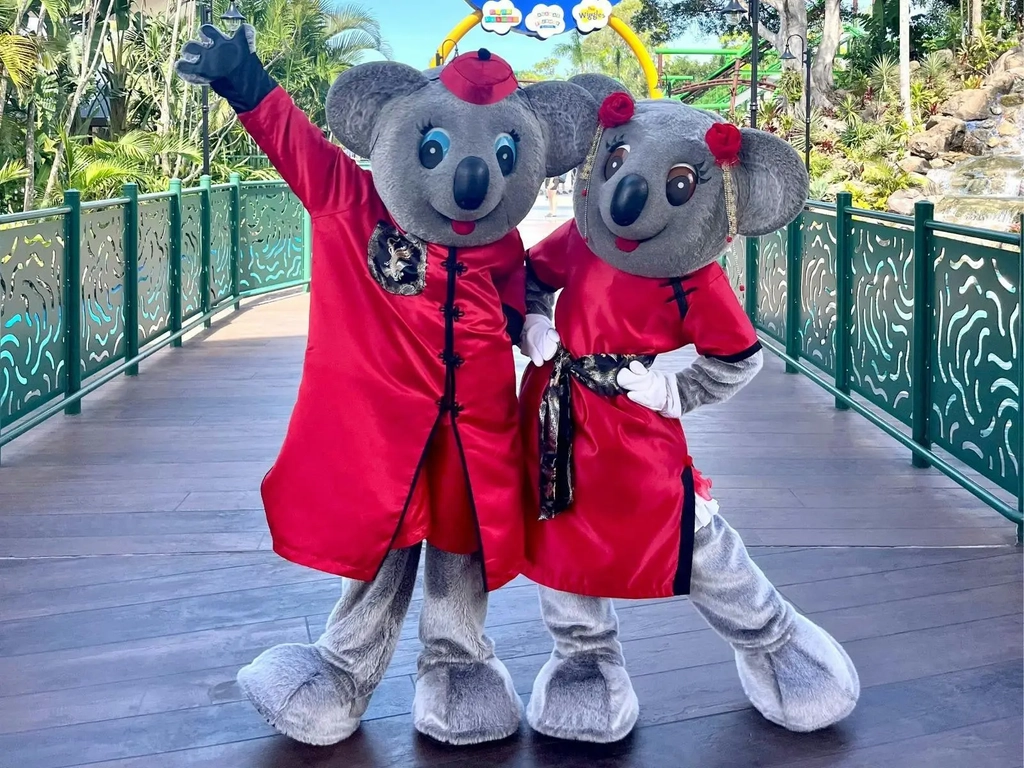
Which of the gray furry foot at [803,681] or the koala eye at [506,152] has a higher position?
the koala eye at [506,152]

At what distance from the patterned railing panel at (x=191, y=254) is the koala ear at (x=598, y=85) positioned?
623 cm

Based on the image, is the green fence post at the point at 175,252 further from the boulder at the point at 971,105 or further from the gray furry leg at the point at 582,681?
the boulder at the point at 971,105

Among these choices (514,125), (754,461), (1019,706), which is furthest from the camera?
(754,461)

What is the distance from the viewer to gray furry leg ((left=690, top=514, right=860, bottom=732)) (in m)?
2.60

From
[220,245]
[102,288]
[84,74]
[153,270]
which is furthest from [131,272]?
[84,74]

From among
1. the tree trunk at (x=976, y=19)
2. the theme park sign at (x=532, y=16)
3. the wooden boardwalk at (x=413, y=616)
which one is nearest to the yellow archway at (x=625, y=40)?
the theme park sign at (x=532, y=16)

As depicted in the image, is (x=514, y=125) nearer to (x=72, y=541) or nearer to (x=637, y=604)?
(x=637, y=604)

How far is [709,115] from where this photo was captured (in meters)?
2.62

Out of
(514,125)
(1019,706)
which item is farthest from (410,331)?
(1019,706)

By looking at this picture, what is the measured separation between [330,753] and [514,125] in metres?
1.37

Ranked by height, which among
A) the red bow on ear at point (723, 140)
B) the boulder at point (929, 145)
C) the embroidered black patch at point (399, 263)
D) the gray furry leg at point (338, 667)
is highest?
the boulder at point (929, 145)

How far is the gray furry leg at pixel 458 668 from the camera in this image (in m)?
2.61

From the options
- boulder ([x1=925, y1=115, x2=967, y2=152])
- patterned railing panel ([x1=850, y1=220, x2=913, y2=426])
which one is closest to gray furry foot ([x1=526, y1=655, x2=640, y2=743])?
patterned railing panel ([x1=850, y1=220, x2=913, y2=426])

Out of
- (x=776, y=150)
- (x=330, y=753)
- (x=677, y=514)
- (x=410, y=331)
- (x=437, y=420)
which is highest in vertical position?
(x=776, y=150)
